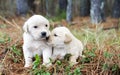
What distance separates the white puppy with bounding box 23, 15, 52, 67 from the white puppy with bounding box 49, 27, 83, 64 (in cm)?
10

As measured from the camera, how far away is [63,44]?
16.5ft

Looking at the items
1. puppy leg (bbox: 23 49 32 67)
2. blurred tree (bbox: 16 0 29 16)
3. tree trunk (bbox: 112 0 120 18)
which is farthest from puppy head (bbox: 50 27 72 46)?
tree trunk (bbox: 112 0 120 18)

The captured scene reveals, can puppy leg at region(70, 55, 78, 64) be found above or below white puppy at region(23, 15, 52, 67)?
below

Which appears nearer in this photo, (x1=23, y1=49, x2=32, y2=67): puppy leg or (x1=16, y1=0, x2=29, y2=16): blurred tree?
(x1=23, y1=49, x2=32, y2=67): puppy leg

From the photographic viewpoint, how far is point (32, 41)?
197 inches

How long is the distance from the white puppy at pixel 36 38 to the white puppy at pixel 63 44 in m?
0.10

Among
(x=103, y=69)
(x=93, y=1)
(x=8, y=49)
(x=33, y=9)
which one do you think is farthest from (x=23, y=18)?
(x=103, y=69)

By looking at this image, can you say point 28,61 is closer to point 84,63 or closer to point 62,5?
point 84,63

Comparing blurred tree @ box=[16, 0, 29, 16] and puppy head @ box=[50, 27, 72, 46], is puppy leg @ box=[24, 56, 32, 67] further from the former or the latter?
blurred tree @ box=[16, 0, 29, 16]

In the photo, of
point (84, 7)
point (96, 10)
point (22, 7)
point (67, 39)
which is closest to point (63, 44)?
point (67, 39)

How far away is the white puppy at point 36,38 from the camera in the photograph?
4.84 metres

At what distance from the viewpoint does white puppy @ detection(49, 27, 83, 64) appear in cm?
499

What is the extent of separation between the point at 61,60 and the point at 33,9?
8260mm

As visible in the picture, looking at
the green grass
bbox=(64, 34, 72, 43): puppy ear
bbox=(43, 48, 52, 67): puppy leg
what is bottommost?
the green grass
